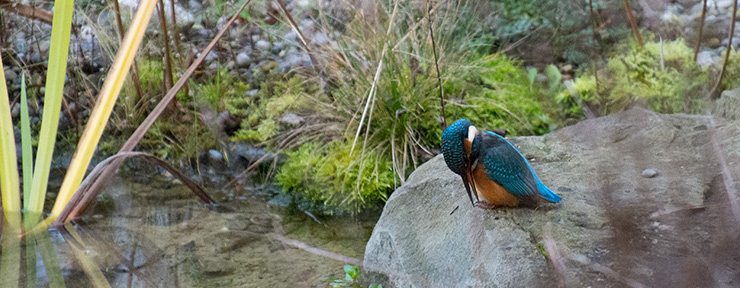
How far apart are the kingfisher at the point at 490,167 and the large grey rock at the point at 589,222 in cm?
7

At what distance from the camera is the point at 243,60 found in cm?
421

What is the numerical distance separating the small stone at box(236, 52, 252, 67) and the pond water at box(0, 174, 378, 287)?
1224 mm

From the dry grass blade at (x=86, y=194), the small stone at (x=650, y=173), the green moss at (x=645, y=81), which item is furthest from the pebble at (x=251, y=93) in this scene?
the small stone at (x=650, y=173)

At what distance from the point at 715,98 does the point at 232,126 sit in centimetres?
270

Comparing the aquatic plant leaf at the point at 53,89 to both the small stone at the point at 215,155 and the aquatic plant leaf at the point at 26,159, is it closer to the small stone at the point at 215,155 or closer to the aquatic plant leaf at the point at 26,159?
the aquatic plant leaf at the point at 26,159

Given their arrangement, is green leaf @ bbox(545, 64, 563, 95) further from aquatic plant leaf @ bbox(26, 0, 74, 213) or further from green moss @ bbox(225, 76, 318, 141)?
aquatic plant leaf @ bbox(26, 0, 74, 213)

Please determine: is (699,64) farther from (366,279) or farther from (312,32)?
(312,32)

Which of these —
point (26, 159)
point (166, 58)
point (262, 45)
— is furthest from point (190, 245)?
point (262, 45)

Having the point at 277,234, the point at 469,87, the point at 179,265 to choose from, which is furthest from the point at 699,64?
the point at 179,265

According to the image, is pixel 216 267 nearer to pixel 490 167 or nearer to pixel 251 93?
pixel 490 167

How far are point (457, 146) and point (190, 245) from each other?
1.48 metres

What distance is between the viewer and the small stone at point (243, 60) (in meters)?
4.19

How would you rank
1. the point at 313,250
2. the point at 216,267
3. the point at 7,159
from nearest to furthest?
the point at 216,267
the point at 313,250
the point at 7,159

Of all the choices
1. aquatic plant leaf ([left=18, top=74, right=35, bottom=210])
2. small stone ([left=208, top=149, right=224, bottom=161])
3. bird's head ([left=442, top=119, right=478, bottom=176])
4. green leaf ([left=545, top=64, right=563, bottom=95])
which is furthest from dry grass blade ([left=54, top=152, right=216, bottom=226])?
green leaf ([left=545, top=64, right=563, bottom=95])
